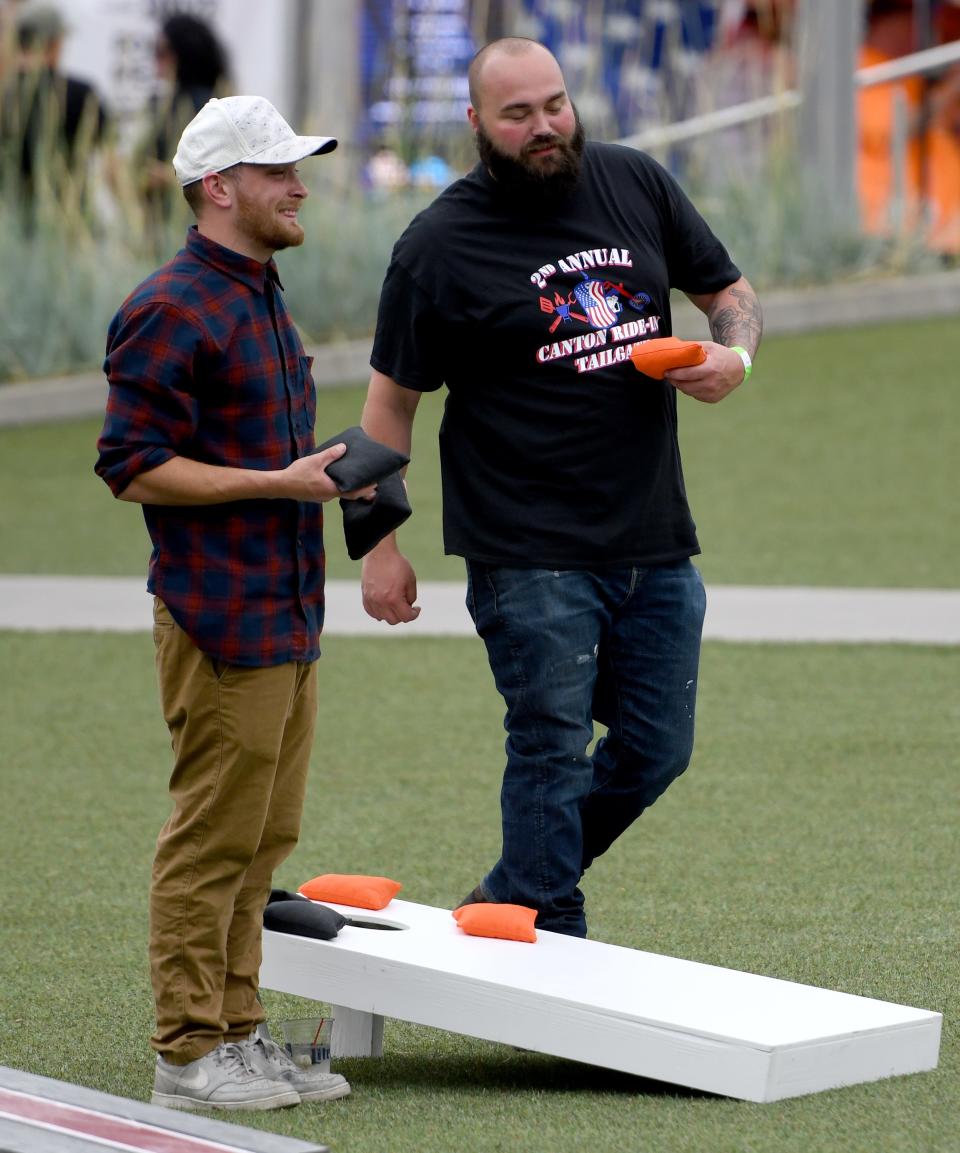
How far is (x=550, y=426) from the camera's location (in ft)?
14.4

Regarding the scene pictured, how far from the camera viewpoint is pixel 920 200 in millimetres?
16922

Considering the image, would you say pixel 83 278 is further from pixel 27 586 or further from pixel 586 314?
pixel 586 314

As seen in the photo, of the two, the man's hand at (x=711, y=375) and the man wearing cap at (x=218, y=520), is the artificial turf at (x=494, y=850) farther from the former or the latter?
the man's hand at (x=711, y=375)

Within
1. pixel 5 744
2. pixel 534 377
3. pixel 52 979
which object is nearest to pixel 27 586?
pixel 5 744

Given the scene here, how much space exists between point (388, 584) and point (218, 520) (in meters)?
0.86

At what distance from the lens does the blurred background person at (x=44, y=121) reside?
45.8 ft

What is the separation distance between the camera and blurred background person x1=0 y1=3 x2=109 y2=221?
550 inches

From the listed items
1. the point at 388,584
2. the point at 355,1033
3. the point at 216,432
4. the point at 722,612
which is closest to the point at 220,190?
the point at 216,432

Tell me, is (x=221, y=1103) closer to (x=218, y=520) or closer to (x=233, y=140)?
(x=218, y=520)

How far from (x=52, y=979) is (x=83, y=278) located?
10.1 meters

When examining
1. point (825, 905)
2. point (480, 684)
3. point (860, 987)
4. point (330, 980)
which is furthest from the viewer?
point (480, 684)

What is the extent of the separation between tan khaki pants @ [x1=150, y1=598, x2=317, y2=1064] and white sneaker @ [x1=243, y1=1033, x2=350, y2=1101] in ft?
0.27

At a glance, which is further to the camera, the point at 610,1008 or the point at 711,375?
the point at 711,375

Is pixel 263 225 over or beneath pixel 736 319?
over
